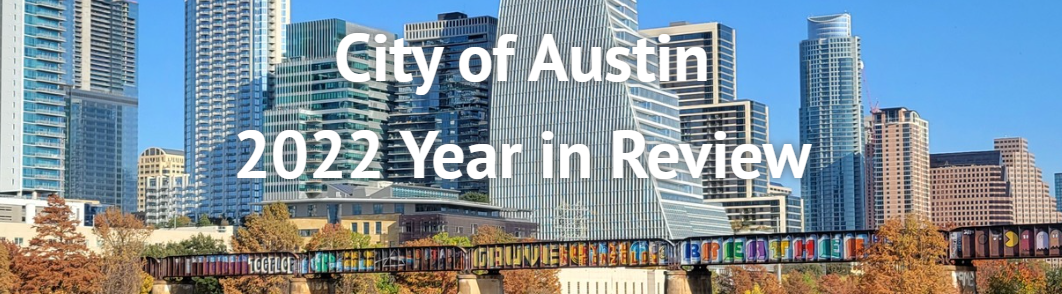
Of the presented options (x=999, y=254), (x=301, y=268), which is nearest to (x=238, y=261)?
(x=301, y=268)

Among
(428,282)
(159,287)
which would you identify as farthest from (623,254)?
(159,287)

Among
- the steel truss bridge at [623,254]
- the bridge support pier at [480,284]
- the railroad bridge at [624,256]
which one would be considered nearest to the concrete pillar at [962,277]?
the railroad bridge at [624,256]

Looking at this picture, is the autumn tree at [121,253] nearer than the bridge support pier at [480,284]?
No

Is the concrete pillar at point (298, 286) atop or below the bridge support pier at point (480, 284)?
below

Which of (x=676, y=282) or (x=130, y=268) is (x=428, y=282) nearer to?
(x=130, y=268)

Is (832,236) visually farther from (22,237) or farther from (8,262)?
(22,237)

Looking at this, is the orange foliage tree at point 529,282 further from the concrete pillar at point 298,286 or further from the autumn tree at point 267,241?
the concrete pillar at point 298,286

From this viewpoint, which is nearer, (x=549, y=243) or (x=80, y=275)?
(x=549, y=243)

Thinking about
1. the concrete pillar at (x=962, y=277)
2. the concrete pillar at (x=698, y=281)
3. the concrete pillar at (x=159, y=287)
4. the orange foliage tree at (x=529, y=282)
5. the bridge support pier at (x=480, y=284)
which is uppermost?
the concrete pillar at (x=962, y=277)
